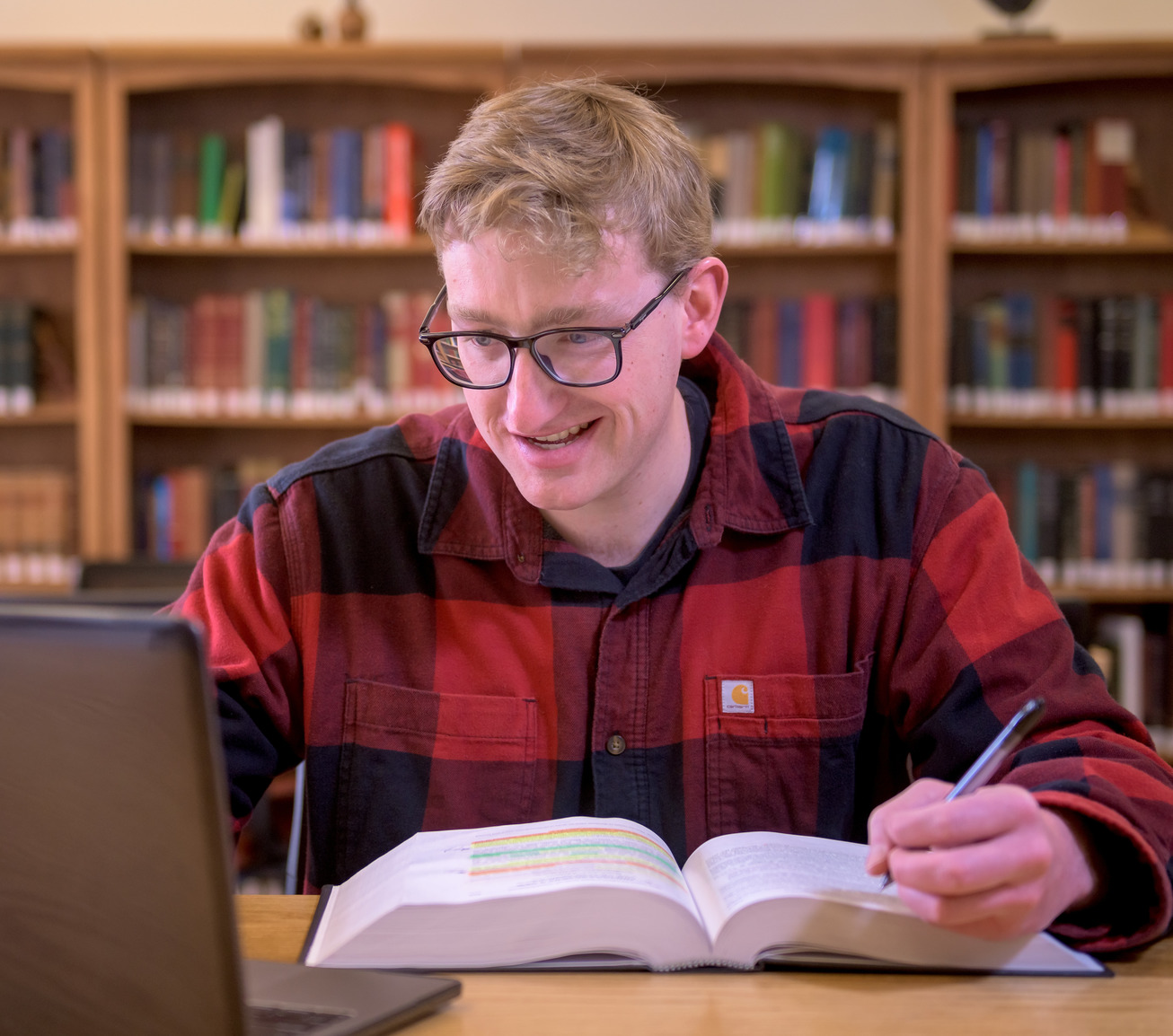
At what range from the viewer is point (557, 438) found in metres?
1.15

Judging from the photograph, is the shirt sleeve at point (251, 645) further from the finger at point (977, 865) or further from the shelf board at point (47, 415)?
the shelf board at point (47, 415)

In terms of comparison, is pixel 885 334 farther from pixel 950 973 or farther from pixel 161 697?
pixel 161 697

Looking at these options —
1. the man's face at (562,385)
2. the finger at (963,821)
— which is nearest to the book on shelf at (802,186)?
the man's face at (562,385)

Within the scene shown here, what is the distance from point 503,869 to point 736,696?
44cm

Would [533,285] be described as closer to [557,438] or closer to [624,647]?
[557,438]

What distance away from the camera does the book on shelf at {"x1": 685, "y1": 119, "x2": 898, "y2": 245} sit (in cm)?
314

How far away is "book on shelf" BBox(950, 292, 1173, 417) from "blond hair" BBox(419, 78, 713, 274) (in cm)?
216

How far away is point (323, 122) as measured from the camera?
340cm

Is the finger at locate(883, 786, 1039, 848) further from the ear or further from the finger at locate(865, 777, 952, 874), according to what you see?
the ear

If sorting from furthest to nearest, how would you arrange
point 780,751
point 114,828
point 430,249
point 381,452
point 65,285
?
point 65,285, point 430,249, point 381,452, point 780,751, point 114,828

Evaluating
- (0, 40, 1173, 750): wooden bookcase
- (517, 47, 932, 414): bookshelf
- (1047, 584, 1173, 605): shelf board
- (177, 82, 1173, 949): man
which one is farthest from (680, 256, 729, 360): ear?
(1047, 584, 1173, 605): shelf board

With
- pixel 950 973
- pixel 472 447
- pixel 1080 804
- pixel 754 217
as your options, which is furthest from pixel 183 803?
pixel 754 217

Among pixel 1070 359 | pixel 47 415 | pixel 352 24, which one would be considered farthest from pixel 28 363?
pixel 1070 359

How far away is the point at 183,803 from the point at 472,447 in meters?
0.79
